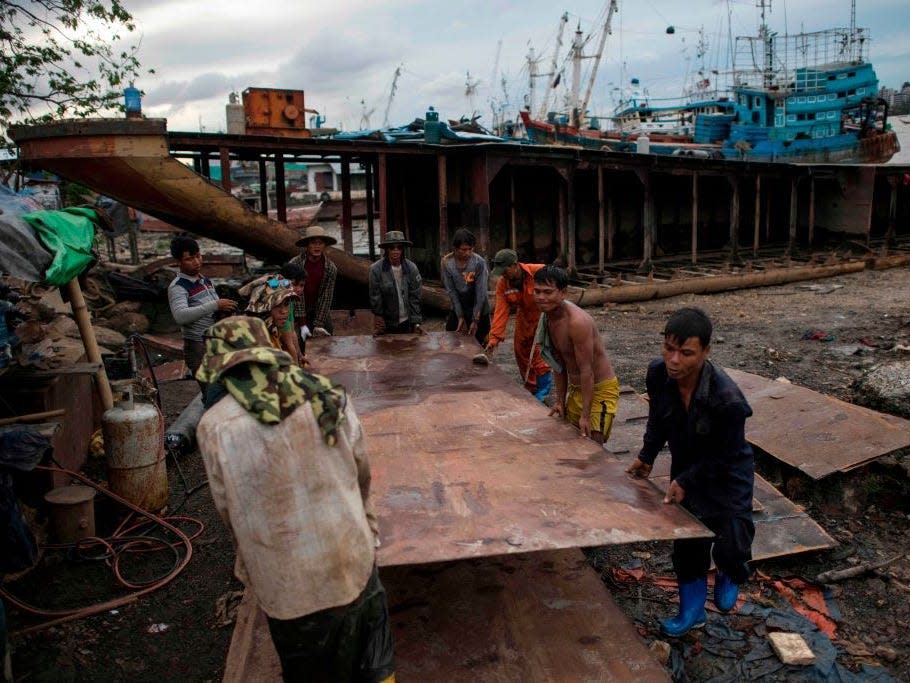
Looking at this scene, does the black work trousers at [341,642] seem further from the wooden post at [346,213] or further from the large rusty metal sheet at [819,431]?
the wooden post at [346,213]

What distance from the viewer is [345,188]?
11789mm

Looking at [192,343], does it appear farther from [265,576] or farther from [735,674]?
[735,674]

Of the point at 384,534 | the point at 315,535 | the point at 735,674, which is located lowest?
the point at 735,674

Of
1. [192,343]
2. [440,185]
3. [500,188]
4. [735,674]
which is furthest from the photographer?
[500,188]

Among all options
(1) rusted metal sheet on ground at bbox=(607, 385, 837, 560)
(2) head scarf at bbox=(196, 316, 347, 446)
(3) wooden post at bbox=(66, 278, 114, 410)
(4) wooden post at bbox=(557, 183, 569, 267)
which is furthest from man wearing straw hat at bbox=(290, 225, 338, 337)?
(4) wooden post at bbox=(557, 183, 569, 267)

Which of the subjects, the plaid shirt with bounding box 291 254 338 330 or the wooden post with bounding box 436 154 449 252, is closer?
the plaid shirt with bounding box 291 254 338 330

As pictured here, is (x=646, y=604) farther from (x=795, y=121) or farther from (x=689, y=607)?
(x=795, y=121)

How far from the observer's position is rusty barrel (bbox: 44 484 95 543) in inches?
161

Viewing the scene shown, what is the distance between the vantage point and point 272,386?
1.99 m

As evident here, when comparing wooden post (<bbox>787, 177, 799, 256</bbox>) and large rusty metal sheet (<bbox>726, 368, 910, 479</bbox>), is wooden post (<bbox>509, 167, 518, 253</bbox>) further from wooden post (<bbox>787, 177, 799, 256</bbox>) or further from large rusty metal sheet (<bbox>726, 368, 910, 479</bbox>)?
large rusty metal sheet (<bbox>726, 368, 910, 479</bbox>)

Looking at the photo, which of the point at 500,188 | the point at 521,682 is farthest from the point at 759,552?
the point at 500,188

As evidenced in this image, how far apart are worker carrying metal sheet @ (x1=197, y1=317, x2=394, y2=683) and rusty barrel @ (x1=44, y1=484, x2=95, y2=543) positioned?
2.47 metres

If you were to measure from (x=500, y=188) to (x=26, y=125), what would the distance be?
26.5ft

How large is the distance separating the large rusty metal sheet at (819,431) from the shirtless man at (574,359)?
1.38 meters
